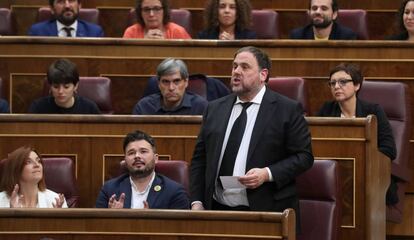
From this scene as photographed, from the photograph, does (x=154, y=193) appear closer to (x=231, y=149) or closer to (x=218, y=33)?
(x=231, y=149)

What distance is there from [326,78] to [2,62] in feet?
2.92

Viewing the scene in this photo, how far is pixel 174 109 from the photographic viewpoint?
3105 mm

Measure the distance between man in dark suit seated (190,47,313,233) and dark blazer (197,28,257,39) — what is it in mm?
1142

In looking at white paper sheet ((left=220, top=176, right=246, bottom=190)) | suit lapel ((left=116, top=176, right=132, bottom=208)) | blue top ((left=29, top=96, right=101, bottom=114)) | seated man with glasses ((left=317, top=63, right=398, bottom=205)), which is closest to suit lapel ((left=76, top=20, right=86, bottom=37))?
blue top ((left=29, top=96, right=101, bottom=114))

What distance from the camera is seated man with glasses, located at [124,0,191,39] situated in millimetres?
3627

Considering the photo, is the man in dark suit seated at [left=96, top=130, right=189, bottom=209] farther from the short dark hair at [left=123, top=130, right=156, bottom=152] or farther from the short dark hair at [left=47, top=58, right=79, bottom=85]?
the short dark hair at [left=47, top=58, right=79, bottom=85]

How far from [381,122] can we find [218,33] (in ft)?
2.80

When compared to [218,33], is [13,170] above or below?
below

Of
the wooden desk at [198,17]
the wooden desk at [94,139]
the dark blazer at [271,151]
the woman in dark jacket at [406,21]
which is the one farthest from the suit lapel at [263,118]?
the wooden desk at [198,17]

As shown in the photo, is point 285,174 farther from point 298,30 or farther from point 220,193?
point 298,30

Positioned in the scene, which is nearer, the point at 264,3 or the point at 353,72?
the point at 353,72

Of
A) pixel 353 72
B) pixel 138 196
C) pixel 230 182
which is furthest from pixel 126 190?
pixel 353 72

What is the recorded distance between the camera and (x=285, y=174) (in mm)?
2404

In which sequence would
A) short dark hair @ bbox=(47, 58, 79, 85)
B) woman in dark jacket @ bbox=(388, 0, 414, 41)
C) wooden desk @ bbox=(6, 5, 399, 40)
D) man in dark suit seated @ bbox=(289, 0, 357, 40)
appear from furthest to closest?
1. wooden desk @ bbox=(6, 5, 399, 40)
2. man in dark suit seated @ bbox=(289, 0, 357, 40)
3. woman in dark jacket @ bbox=(388, 0, 414, 41)
4. short dark hair @ bbox=(47, 58, 79, 85)
